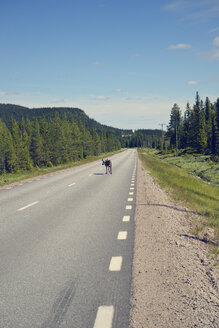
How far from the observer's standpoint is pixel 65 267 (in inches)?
186

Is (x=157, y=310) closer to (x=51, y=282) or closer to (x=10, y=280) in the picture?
(x=51, y=282)

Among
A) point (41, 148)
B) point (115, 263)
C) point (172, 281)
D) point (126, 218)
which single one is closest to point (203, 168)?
point (126, 218)

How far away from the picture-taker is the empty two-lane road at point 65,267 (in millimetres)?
3314

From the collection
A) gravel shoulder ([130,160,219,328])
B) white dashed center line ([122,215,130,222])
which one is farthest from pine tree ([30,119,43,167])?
gravel shoulder ([130,160,219,328])

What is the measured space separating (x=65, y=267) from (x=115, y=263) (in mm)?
872

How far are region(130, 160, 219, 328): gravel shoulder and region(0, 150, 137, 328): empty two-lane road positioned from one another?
0.21 meters

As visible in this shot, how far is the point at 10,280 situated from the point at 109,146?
530 feet

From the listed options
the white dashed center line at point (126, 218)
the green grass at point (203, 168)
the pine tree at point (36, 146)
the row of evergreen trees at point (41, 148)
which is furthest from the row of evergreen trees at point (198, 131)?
the white dashed center line at point (126, 218)

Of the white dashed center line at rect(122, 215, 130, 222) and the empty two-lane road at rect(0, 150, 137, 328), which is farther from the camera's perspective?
the white dashed center line at rect(122, 215, 130, 222)

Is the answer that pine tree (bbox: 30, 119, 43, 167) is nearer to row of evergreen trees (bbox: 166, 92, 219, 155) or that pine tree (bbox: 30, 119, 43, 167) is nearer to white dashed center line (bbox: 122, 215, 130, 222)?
row of evergreen trees (bbox: 166, 92, 219, 155)

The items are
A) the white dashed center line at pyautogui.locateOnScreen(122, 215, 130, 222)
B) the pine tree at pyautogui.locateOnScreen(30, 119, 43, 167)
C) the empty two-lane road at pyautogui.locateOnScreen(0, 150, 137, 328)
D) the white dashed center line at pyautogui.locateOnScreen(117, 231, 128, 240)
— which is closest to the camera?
the empty two-lane road at pyautogui.locateOnScreen(0, 150, 137, 328)

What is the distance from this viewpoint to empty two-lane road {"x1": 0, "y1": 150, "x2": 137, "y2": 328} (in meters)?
3.31

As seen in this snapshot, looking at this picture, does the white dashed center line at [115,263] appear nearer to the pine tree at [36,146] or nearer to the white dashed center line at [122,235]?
the white dashed center line at [122,235]

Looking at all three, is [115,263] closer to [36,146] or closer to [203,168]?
[203,168]
